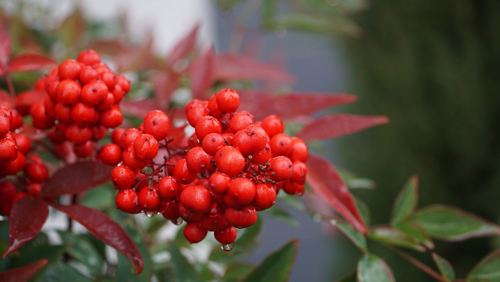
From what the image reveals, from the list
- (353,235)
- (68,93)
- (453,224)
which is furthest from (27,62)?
(453,224)

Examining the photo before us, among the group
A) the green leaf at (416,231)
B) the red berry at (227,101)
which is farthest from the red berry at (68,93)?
the green leaf at (416,231)

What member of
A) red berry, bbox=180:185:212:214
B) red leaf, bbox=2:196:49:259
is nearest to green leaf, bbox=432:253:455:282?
red berry, bbox=180:185:212:214

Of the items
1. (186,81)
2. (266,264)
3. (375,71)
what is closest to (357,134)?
(375,71)

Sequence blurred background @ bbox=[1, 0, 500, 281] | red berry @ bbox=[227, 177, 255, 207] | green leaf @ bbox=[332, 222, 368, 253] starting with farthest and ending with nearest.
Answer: blurred background @ bbox=[1, 0, 500, 281] < green leaf @ bbox=[332, 222, 368, 253] < red berry @ bbox=[227, 177, 255, 207]

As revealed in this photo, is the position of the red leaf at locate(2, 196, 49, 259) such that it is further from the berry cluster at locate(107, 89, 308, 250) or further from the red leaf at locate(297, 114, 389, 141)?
the red leaf at locate(297, 114, 389, 141)

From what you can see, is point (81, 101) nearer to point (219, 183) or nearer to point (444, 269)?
point (219, 183)

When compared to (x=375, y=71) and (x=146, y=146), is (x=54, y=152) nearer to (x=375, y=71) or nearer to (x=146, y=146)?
(x=146, y=146)
